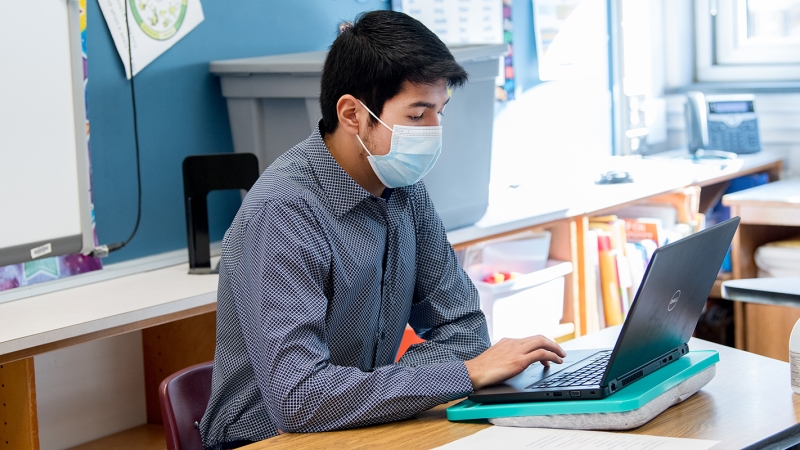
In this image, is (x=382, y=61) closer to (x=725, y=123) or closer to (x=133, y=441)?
(x=133, y=441)

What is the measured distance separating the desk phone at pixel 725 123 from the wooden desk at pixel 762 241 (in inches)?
9.1

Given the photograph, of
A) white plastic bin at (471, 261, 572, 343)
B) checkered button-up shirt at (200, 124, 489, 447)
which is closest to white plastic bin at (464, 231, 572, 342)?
white plastic bin at (471, 261, 572, 343)

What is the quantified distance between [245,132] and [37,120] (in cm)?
55

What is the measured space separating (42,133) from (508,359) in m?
1.14

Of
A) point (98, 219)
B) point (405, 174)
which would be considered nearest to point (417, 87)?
point (405, 174)

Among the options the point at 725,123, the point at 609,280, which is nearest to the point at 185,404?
the point at 609,280

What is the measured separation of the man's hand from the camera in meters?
1.28

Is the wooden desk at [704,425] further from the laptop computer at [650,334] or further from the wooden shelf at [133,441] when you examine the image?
the wooden shelf at [133,441]

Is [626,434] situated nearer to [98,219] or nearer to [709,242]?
[709,242]

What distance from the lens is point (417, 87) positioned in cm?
142

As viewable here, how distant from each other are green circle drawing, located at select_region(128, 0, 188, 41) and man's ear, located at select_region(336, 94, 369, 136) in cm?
92

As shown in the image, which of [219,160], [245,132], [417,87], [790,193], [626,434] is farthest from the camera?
[790,193]

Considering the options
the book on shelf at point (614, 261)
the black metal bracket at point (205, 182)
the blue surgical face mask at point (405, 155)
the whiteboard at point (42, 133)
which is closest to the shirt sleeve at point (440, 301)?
the blue surgical face mask at point (405, 155)

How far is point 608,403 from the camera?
1.16 metres
